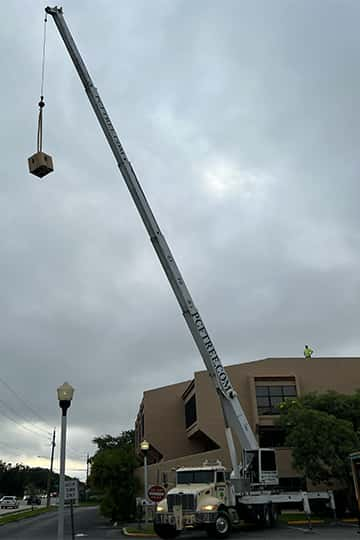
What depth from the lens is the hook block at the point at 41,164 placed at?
16.8m

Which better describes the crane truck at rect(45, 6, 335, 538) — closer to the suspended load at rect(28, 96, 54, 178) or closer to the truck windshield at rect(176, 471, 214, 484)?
the truck windshield at rect(176, 471, 214, 484)

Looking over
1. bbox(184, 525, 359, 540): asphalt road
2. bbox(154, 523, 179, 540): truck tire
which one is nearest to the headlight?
bbox(184, 525, 359, 540): asphalt road

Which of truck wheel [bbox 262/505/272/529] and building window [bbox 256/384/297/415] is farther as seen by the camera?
building window [bbox 256/384/297/415]

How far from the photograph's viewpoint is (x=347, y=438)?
27719 mm

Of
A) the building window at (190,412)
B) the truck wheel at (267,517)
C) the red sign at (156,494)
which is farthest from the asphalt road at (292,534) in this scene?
the building window at (190,412)

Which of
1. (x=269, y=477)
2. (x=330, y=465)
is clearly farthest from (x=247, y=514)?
(x=330, y=465)

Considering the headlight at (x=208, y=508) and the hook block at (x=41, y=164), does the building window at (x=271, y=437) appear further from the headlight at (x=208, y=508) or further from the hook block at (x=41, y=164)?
the hook block at (x=41, y=164)

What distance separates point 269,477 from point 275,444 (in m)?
17.4

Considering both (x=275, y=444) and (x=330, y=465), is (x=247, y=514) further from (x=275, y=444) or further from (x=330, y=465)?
(x=275, y=444)

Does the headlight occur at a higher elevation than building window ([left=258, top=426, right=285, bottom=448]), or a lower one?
lower

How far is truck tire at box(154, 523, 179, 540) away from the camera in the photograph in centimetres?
2031

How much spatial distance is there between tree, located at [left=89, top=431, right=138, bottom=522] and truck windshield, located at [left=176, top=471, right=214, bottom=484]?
8.62 meters

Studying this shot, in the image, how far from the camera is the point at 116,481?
1165 inches

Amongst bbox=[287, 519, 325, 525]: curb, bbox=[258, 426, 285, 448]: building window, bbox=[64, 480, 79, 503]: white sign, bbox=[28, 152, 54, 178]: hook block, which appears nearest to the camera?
bbox=[64, 480, 79, 503]: white sign
